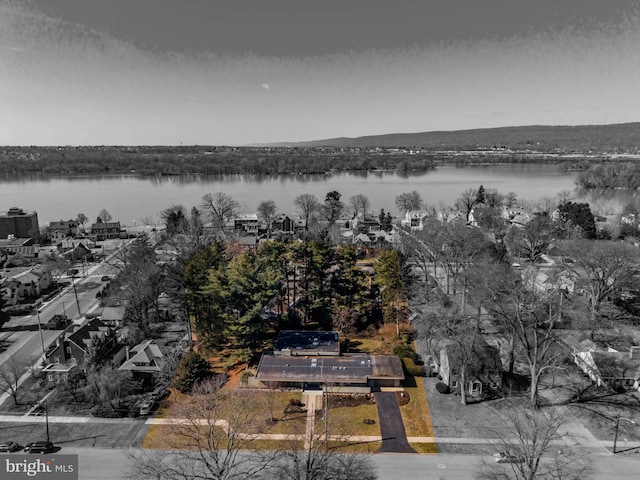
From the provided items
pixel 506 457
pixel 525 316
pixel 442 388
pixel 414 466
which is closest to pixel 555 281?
pixel 525 316

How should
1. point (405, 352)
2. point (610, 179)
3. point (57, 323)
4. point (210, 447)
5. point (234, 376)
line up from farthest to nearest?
point (610, 179) < point (57, 323) < point (405, 352) < point (234, 376) < point (210, 447)

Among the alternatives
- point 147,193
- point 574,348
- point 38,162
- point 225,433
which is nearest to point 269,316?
point 225,433

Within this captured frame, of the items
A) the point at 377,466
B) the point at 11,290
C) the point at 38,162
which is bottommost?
the point at 377,466

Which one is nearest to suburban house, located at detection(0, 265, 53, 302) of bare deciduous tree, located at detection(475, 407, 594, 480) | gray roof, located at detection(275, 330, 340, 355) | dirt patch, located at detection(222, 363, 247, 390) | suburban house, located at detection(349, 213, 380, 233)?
dirt patch, located at detection(222, 363, 247, 390)

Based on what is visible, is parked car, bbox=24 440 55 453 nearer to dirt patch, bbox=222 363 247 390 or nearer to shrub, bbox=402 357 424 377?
dirt patch, bbox=222 363 247 390

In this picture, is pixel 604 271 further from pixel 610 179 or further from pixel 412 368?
pixel 610 179

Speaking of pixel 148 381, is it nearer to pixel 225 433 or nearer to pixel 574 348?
pixel 225 433
